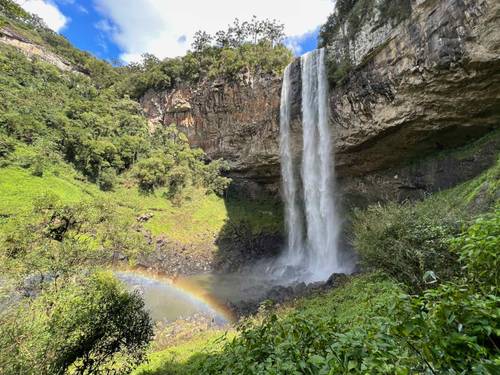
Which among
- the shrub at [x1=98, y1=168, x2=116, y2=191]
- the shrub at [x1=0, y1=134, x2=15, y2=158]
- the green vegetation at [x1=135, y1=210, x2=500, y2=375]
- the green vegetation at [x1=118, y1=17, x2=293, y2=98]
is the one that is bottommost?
the green vegetation at [x1=135, y1=210, x2=500, y2=375]

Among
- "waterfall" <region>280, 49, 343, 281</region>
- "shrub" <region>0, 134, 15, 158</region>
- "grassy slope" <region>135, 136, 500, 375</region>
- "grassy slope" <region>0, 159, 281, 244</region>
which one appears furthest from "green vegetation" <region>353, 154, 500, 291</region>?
"shrub" <region>0, 134, 15, 158</region>

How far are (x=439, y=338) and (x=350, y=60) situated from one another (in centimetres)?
2183

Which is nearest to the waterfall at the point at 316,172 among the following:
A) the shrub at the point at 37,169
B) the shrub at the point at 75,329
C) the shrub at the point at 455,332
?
the shrub at the point at 75,329

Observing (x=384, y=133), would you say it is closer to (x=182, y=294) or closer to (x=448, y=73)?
(x=448, y=73)

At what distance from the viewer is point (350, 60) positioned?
66.9ft

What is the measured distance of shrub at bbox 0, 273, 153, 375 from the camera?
5094mm

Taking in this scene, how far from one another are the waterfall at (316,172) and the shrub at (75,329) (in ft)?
50.3

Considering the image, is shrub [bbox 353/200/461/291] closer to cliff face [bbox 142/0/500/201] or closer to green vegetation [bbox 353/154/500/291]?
green vegetation [bbox 353/154/500/291]

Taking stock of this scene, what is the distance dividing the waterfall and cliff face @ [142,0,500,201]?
0.94 m

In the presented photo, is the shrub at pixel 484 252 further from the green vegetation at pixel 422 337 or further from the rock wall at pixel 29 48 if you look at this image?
the rock wall at pixel 29 48

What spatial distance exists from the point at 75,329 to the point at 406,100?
1877cm

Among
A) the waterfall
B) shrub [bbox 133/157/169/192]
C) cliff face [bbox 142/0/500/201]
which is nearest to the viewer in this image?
cliff face [bbox 142/0/500/201]

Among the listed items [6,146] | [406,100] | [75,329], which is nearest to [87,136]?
[6,146]

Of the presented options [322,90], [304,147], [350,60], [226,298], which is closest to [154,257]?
[226,298]
